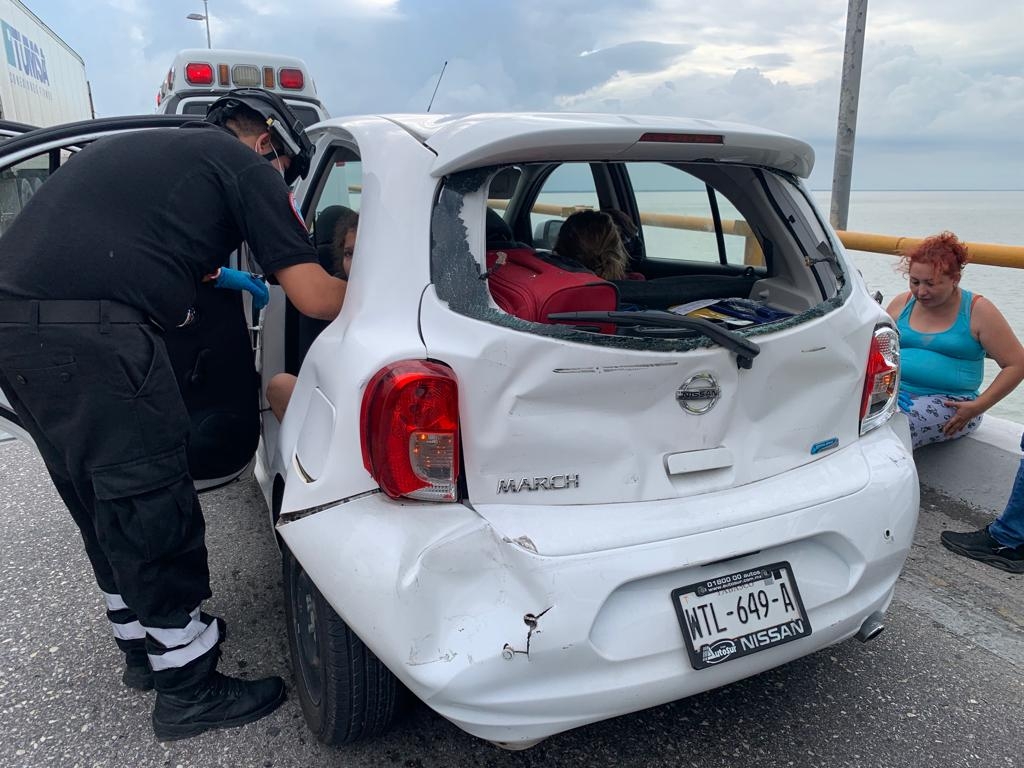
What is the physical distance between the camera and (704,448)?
1.94 metres

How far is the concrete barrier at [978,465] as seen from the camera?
3.60 metres

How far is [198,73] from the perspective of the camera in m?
6.93

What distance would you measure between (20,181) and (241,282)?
27.8 inches

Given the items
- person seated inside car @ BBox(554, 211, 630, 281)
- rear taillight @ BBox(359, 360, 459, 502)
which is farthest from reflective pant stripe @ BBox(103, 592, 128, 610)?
person seated inside car @ BBox(554, 211, 630, 281)

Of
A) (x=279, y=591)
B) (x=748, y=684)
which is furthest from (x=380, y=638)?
Answer: (x=279, y=591)

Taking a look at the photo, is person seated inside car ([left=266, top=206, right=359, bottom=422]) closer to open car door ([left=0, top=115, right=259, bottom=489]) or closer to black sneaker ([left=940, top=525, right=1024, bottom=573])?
open car door ([left=0, top=115, right=259, bottom=489])

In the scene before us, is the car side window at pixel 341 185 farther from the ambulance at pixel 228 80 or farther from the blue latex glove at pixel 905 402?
the ambulance at pixel 228 80

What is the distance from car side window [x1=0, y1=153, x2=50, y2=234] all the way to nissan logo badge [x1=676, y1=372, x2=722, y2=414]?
195 cm

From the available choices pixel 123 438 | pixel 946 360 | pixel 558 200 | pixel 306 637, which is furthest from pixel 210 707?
pixel 946 360

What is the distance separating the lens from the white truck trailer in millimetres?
10148

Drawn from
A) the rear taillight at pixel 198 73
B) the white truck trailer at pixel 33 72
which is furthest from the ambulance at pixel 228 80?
the white truck trailer at pixel 33 72

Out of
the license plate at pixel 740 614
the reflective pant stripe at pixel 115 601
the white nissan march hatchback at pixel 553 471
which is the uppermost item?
the white nissan march hatchback at pixel 553 471

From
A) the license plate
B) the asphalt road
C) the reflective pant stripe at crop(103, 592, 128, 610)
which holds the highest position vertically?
the license plate

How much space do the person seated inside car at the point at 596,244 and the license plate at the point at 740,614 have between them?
4.33ft
